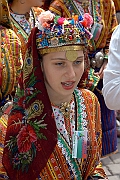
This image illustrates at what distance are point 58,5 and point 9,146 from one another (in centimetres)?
192

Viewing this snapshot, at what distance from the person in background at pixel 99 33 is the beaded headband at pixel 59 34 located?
4.65 ft

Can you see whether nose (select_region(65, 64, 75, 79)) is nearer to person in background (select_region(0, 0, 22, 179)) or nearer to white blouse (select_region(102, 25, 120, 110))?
white blouse (select_region(102, 25, 120, 110))

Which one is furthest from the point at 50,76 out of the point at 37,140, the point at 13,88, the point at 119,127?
the point at 119,127

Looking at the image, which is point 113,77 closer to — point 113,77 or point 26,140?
point 113,77

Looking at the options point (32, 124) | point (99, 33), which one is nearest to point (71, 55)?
point (32, 124)

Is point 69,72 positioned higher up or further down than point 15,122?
higher up

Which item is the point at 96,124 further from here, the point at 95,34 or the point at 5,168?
the point at 95,34

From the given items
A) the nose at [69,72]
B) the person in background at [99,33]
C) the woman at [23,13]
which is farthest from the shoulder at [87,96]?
the woman at [23,13]

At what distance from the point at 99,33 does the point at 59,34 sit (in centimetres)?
157

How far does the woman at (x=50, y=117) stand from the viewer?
193 cm

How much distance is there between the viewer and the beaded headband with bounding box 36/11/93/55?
1.97 m

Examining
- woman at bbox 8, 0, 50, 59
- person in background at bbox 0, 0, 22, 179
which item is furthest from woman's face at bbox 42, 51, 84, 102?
woman at bbox 8, 0, 50, 59

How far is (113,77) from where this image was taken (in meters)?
1.92

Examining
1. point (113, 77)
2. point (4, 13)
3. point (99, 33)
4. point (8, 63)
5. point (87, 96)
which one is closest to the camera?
point (113, 77)
